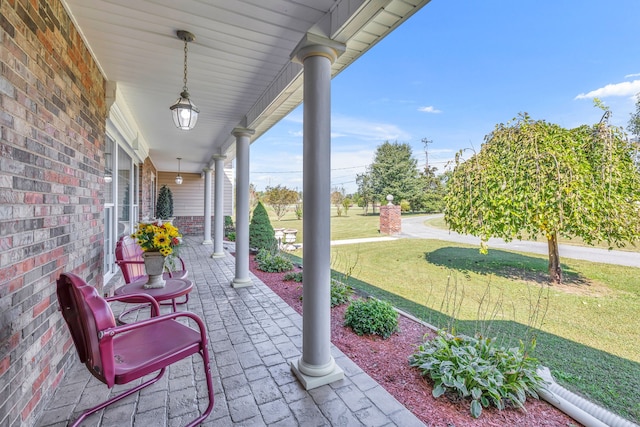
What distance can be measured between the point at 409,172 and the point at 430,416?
22.9m

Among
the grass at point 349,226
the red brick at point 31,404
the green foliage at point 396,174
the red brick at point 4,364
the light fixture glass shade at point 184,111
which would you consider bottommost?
the red brick at point 31,404

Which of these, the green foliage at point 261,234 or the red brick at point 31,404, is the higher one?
the green foliage at point 261,234

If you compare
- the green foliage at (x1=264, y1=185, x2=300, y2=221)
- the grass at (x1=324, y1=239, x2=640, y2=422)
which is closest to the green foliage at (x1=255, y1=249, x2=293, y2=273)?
the grass at (x1=324, y1=239, x2=640, y2=422)

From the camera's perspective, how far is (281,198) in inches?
779

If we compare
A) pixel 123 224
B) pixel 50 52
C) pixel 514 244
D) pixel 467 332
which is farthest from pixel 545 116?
pixel 123 224

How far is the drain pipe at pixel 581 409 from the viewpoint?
168 cm

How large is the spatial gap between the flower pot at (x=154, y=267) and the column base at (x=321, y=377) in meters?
1.66

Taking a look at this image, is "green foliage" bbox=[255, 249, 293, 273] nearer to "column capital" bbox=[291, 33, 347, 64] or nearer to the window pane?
the window pane

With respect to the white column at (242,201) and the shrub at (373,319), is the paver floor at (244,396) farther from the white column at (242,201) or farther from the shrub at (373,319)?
the white column at (242,201)

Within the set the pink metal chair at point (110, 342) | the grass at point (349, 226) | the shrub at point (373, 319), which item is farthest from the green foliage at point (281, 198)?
the pink metal chair at point (110, 342)

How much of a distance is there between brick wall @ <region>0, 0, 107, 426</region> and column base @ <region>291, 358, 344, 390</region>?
1.57m

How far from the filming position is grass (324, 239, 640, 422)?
2.55 m

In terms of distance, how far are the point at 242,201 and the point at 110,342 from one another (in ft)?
10.1

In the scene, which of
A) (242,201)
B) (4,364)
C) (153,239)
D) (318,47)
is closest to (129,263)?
(153,239)
